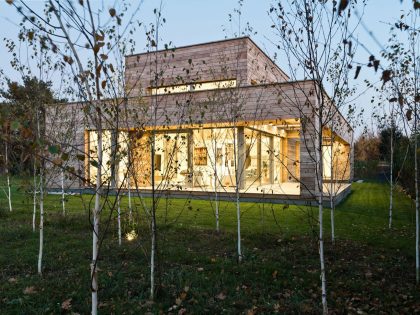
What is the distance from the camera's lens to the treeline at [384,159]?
47.1 feet

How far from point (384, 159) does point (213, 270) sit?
1623 centimetres

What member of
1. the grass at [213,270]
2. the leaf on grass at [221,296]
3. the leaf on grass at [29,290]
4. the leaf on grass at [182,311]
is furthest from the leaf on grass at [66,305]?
the leaf on grass at [221,296]

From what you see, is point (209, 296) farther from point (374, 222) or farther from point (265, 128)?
point (265, 128)

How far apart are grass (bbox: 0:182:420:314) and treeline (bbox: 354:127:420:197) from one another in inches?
243

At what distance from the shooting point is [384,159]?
1862 cm

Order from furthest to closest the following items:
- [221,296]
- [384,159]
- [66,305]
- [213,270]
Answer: [384,159], [213,270], [221,296], [66,305]

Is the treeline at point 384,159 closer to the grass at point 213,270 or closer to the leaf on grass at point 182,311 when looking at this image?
the grass at point 213,270

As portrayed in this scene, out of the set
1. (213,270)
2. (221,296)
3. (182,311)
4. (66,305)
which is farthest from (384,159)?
(66,305)

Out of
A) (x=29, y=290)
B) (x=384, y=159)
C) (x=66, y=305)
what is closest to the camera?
(x=66, y=305)

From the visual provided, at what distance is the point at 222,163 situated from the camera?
16328 millimetres

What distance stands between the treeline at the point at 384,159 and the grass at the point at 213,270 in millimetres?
6163

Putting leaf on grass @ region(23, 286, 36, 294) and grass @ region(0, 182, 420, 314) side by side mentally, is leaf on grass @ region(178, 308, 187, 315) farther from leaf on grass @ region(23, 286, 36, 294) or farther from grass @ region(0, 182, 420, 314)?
leaf on grass @ region(23, 286, 36, 294)

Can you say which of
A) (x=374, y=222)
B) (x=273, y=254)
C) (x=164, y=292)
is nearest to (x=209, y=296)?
(x=164, y=292)

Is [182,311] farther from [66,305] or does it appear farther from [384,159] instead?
[384,159]
